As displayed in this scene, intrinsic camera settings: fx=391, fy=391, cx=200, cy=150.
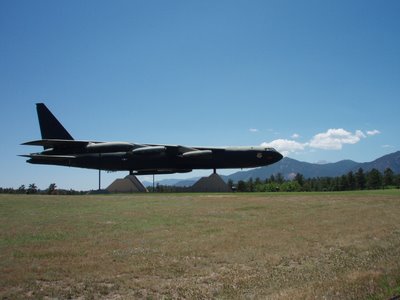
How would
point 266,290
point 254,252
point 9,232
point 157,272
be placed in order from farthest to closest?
point 9,232
point 254,252
point 157,272
point 266,290

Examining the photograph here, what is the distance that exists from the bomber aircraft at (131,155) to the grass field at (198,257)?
28.4m

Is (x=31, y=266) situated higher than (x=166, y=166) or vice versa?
(x=166, y=166)

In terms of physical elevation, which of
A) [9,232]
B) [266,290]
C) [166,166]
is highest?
[166,166]

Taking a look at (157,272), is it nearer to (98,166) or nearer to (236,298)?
(236,298)

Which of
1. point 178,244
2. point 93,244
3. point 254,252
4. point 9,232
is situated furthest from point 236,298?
point 9,232

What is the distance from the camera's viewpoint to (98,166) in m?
50.5

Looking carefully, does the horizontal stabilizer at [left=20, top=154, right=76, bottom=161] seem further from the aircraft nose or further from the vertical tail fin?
the aircraft nose

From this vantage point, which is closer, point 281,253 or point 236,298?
point 236,298

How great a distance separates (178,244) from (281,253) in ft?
11.6

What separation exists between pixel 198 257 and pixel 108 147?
38.9 meters

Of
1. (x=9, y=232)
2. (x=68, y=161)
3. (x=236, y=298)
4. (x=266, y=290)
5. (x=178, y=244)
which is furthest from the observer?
→ (x=68, y=161)

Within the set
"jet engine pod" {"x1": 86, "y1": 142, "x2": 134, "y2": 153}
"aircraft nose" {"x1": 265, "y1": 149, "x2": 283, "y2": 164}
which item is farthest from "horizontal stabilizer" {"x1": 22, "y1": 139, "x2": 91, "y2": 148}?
"aircraft nose" {"x1": 265, "y1": 149, "x2": 283, "y2": 164}

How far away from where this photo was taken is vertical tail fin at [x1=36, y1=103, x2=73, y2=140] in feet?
167

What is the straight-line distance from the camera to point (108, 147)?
160ft
